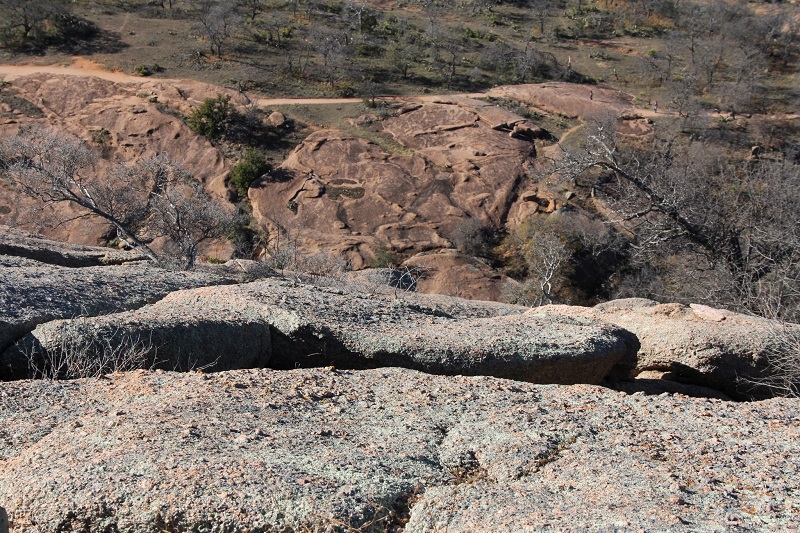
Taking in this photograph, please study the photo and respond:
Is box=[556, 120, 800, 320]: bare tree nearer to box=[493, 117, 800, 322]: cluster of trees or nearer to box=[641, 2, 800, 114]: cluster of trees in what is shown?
box=[493, 117, 800, 322]: cluster of trees

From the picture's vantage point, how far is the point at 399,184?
24.4 metres

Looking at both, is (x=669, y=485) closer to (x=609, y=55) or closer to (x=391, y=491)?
(x=391, y=491)

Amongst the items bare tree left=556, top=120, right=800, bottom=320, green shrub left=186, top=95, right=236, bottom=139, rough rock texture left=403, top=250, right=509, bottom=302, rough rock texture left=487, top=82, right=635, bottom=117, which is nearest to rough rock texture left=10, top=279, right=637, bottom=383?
bare tree left=556, top=120, right=800, bottom=320

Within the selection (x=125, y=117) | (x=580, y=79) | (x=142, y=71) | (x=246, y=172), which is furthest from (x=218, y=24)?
(x=580, y=79)

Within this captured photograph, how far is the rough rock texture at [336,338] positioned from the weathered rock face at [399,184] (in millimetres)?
14981

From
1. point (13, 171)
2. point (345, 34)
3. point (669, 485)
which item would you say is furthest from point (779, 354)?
point (345, 34)

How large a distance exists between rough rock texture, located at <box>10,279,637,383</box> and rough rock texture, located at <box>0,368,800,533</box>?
67 cm

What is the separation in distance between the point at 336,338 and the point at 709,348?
3467mm

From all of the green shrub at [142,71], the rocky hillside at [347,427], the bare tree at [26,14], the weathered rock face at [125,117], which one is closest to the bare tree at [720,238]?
the rocky hillside at [347,427]

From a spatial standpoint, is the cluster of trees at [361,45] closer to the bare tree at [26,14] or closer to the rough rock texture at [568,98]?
the rough rock texture at [568,98]

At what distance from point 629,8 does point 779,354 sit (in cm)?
4705

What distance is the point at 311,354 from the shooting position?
194 inches

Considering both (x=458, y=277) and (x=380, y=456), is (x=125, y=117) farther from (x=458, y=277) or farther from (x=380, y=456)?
(x=380, y=456)

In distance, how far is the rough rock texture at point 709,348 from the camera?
5.97m
